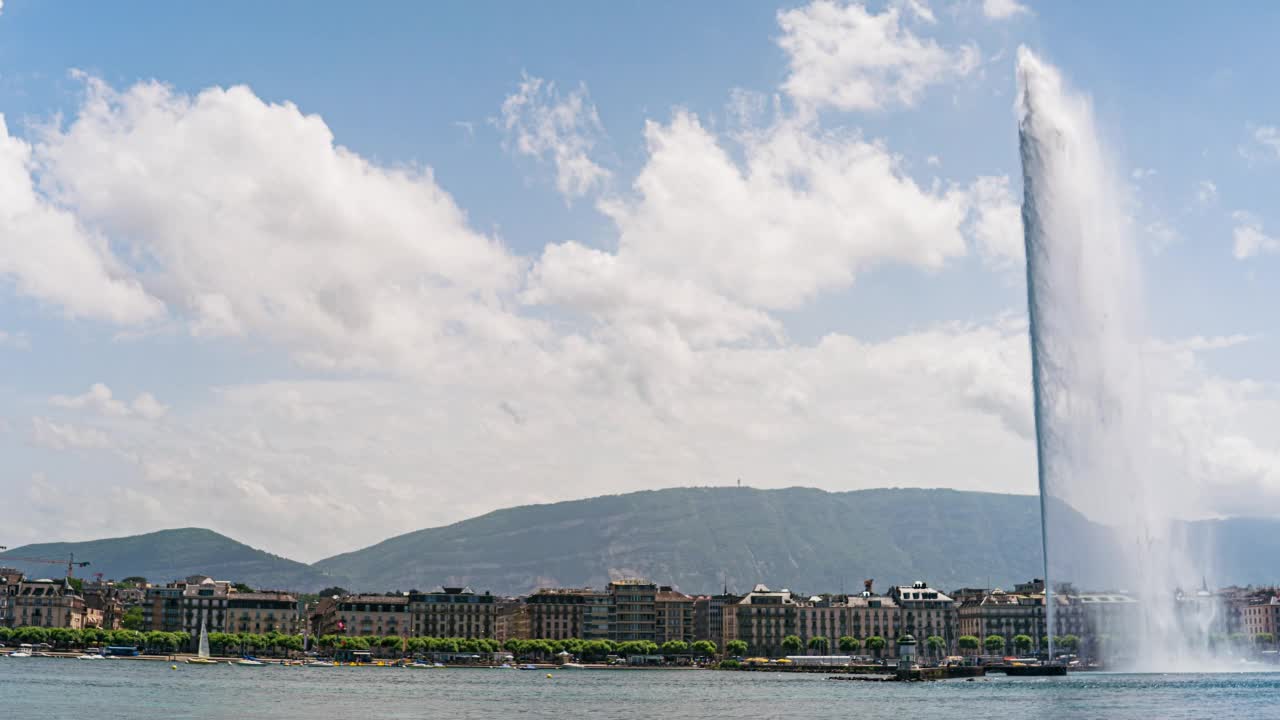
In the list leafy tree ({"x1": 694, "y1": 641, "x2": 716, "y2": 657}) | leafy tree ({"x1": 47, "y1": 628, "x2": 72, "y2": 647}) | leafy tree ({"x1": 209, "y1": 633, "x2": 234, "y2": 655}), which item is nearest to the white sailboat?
leafy tree ({"x1": 209, "y1": 633, "x2": 234, "y2": 655})

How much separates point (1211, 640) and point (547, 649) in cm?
8994

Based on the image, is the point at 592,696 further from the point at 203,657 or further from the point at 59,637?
the point at 59,637

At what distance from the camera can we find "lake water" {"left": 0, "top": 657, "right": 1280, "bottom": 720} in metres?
84.4

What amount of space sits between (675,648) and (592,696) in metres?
91.9

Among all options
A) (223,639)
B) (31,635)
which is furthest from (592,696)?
(31,635)

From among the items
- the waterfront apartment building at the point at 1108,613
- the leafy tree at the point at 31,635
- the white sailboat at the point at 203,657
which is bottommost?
the white sailboat at the point at 203,657

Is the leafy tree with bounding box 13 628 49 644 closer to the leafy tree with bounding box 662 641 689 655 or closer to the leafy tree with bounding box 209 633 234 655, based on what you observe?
the leafy tree with bounding box 209 633 234 655

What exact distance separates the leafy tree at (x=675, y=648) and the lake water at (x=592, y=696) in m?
48.7

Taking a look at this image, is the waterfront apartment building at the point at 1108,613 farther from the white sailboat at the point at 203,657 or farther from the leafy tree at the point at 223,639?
the white sailboat at the point at 203,657

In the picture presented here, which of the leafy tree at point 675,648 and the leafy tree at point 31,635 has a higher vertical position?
the leafy tree at point 31,635

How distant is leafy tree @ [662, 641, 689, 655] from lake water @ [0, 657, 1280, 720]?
4870 cm

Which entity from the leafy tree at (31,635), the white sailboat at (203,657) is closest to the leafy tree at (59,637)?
the leafy tree at (31,635)

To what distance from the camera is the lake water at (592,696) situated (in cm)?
8444

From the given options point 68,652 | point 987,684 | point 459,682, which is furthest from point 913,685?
point 68,652
